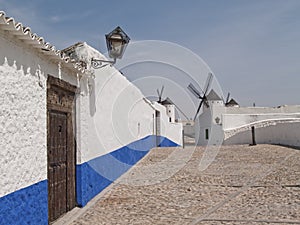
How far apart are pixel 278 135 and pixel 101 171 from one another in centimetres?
1576

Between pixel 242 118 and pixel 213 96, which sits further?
pixel 213 96

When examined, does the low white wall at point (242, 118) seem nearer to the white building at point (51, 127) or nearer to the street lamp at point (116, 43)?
the white building at point (51, 127)

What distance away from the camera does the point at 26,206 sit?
14.1 feet

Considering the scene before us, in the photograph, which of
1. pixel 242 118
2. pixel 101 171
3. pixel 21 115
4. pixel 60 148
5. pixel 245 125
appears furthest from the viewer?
pixel 242 118

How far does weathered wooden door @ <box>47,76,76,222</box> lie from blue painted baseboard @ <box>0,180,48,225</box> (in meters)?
0.55

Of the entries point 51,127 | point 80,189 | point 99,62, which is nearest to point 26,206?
point 51,127

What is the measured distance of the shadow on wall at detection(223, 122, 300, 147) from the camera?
19.2 meters

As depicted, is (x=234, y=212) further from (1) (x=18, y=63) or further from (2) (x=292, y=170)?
(2) (x=292, y=170)

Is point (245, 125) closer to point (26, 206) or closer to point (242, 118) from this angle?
point (242, 118)

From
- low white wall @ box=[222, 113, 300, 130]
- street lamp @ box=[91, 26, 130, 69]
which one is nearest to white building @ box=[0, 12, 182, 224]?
street lamp @ box=[91, 26, 130, 69]

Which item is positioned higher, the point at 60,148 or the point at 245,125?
the point at 245,125

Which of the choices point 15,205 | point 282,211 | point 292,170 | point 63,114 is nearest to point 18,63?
point 15,205

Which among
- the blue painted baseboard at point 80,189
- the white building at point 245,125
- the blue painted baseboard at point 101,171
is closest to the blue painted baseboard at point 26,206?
the blue painted baseboard at point 80,189

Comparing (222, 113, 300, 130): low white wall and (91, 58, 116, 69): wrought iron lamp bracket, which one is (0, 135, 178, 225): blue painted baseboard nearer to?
(91, 58, 116, 69): wrought iron lamp bracket
